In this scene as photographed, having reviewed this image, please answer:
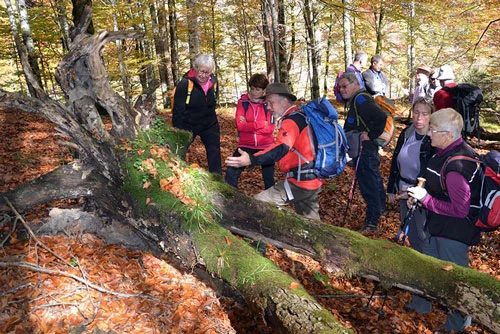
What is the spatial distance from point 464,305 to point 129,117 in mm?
4197

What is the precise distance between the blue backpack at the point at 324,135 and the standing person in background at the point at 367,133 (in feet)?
4.63

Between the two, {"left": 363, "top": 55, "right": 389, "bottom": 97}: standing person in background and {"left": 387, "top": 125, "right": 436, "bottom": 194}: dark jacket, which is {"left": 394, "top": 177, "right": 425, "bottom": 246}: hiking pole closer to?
{"left": 387, "top": 125, "right": 436, "bottom": 194}: dark jacket

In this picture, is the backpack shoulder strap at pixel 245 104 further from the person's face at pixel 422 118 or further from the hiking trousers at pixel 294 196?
the person's face at pixel 422 118

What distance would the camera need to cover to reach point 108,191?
384 cm

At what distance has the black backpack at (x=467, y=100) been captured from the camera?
5867 millimetres

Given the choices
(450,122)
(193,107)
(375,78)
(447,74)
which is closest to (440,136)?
(450,122)

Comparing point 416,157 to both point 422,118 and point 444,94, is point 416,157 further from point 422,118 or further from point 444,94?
point 444,94

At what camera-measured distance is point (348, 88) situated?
17.6 ft

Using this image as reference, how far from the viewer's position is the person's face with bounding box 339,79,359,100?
5.32 meters

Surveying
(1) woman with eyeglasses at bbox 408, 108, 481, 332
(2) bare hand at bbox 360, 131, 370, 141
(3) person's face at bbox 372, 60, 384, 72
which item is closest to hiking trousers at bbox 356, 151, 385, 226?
(2) bare hand at bbox 360, 131, 370, 141

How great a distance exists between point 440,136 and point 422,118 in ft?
3.13

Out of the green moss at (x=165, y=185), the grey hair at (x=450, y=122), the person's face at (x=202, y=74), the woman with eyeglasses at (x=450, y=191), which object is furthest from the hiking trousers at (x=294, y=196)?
the person's face at (x=202, y=74)

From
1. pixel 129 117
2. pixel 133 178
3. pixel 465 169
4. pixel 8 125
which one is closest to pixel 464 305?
pixel 465 169

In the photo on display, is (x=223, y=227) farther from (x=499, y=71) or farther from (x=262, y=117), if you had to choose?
(x=499, y=71)
